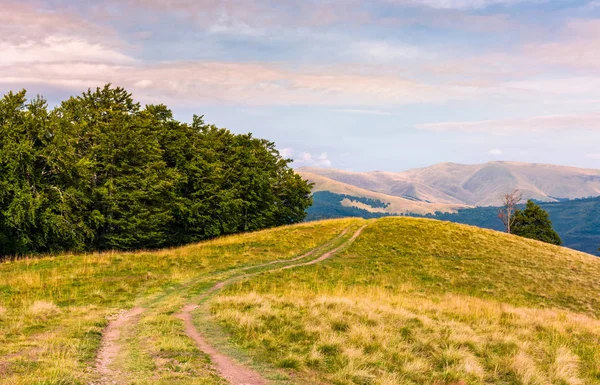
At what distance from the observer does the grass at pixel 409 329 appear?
11.2 metres

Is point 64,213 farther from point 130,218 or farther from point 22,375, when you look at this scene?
point 22,375

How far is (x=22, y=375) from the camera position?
8.73m

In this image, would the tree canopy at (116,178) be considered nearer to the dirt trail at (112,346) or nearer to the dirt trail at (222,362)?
the dirt trail at (112,346)

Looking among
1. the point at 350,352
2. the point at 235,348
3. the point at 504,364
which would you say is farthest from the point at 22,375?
the point at 504,364

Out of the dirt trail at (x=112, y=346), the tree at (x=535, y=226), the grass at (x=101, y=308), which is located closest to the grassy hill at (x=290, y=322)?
the grass at (x=101, y=308)

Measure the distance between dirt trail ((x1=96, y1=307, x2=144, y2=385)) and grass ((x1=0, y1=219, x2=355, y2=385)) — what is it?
0.26 metres

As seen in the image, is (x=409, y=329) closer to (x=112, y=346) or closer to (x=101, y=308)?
(x=112, y=346)

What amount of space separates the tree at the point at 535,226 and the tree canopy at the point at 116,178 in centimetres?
5513

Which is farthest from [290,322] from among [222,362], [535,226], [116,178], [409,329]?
[535,226]

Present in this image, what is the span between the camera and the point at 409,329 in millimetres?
14758

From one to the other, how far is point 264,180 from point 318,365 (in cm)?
5401

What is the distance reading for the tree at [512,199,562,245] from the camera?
246ft

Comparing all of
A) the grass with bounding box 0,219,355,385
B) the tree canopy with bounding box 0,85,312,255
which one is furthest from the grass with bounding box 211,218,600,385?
the tree canopy with bounding box 0,85,312,255

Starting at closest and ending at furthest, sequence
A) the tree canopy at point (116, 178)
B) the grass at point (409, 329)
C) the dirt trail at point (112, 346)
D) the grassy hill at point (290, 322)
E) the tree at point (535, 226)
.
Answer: the dirt trail at point (112, 346) < the grassy hill at point (290, 322) < the grass at point (409, 329) < the tree canopy at point (116, 178) < the tree at point (535, 226)
